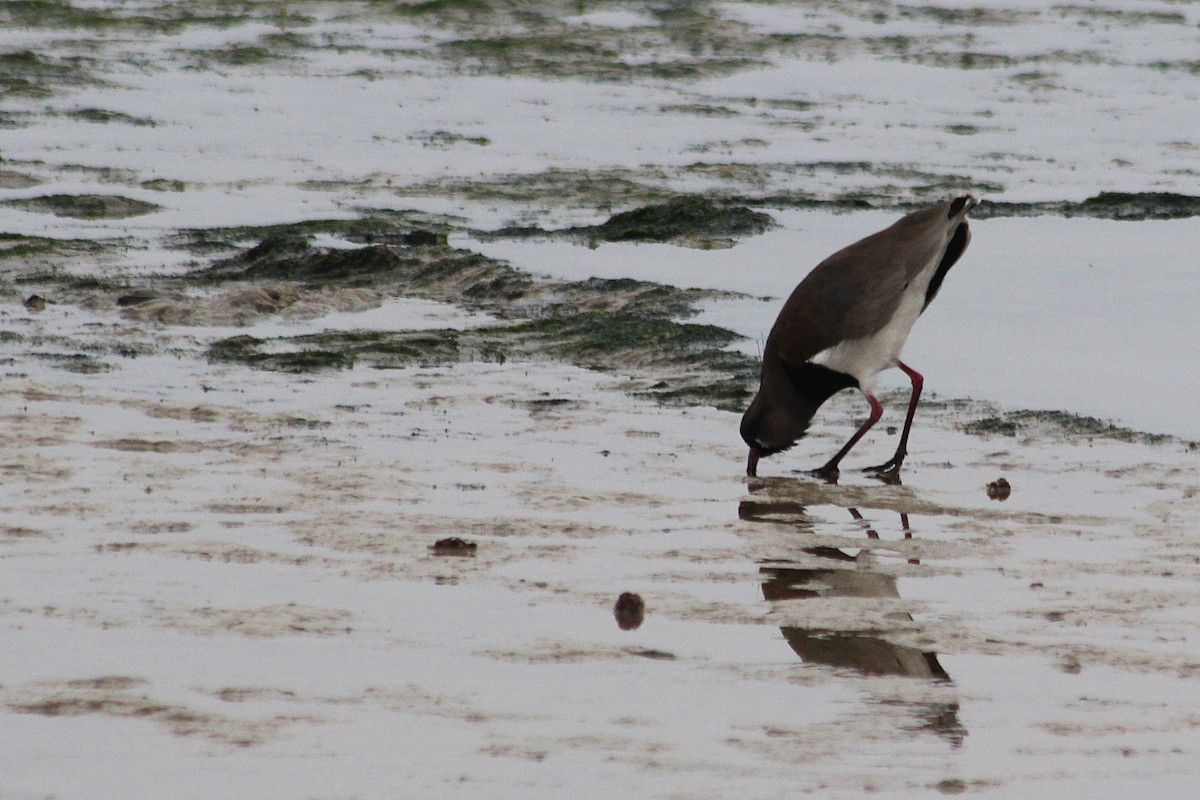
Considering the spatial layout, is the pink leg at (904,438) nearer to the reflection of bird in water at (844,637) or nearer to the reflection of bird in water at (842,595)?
the reflection of bird in water at (842,595)

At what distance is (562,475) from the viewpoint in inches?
278

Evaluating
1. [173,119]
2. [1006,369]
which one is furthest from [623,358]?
[173,119]

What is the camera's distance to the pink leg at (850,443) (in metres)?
7.51

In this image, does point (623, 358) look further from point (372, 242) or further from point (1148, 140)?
point (1148, 140)

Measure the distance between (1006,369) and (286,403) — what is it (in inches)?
129

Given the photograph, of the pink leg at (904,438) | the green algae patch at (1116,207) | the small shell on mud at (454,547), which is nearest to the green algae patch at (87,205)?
the green algae patch at (1116,207)

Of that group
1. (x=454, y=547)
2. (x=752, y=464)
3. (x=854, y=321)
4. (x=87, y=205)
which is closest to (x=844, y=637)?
(x=454, y=547)

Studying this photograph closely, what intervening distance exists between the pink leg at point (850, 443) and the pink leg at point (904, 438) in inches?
4.7

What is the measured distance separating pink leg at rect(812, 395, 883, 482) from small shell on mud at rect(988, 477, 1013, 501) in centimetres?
70

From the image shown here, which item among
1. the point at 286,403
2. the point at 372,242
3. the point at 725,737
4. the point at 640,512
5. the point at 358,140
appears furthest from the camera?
the point at 358,140

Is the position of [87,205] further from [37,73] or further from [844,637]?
[844,637]

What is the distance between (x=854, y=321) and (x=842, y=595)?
2.50 meters

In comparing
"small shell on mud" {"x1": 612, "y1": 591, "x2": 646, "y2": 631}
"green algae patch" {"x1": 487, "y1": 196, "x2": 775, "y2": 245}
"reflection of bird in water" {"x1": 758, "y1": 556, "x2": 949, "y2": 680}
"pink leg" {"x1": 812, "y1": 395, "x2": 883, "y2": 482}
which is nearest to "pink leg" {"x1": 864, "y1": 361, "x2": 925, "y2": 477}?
"pink leg" {"x1": 812, "y1": 395, "x2": 883, "y2": 482}

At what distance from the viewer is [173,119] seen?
717 inches
